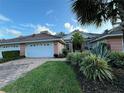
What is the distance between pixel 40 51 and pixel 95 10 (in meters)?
16.9

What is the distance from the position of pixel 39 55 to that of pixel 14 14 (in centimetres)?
668

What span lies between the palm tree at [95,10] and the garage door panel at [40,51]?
50.7 ft

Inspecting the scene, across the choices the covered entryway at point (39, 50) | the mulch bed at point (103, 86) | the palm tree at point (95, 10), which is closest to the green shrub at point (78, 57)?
the palm tree at point (95, 10)

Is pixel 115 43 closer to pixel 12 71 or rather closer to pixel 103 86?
pixel 12 71

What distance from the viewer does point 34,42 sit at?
971 inches

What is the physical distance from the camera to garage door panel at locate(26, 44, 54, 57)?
24.0 metres

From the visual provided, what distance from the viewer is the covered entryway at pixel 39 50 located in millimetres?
24016

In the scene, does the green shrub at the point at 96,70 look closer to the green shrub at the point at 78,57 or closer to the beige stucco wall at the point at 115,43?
the green shrub at the point at 78,57

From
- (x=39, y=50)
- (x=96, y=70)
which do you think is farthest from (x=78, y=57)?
(x=39, y=50)

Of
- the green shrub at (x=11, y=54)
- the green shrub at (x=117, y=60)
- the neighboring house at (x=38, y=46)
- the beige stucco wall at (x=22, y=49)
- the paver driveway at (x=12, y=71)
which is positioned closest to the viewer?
the paver driveway at (x=12, y=71)

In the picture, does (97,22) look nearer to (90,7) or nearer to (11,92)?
(90,7)

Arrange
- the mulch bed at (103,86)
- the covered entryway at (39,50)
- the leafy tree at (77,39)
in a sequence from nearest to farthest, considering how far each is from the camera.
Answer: the mulch bed at (103,86)
the covered entryway at (39,50)
the leafy tree at (77,39)

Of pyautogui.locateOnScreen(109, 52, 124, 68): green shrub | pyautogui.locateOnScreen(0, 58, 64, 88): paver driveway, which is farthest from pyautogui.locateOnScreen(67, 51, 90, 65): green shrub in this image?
pyautogui.locateOnScreen(0, 58, 64, 88): paver driveway

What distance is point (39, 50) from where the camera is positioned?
24.5 metres
